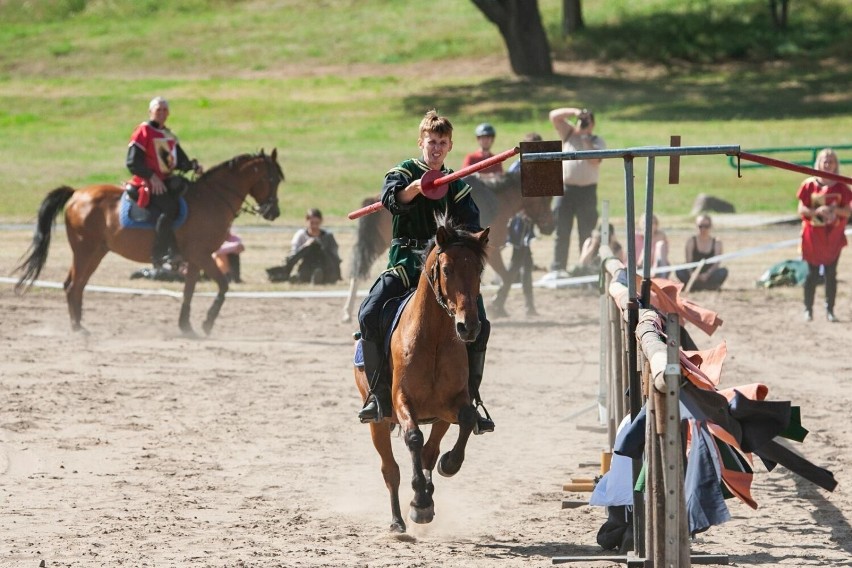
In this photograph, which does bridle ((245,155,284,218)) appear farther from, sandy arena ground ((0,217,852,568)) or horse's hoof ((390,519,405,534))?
horse's hoof ((390,519,405,534))

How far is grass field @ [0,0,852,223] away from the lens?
31391 mm

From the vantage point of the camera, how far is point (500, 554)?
7430mm

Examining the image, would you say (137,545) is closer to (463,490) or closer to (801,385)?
(463,490)

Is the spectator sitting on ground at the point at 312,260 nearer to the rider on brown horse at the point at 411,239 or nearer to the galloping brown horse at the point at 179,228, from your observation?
the galloping brown horse at the point at 179,228

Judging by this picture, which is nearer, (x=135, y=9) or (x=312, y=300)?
(x=312, y=300)

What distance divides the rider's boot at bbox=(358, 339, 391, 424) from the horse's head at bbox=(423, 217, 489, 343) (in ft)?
2.50

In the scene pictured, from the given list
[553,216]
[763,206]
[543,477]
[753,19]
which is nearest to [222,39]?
[753,19]

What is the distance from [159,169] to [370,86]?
28.6m

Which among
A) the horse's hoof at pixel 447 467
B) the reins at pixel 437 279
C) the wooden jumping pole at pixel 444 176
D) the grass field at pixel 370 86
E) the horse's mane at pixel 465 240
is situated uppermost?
the wooden jumping pole at pixel 444 176

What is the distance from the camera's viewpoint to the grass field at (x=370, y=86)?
→ 3139 centimetres

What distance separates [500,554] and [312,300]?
10.6m

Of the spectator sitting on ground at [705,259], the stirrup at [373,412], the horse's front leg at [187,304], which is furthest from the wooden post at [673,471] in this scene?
the spectator sitting on ground at [705,259]

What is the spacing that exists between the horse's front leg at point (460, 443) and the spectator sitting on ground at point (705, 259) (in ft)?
35.1

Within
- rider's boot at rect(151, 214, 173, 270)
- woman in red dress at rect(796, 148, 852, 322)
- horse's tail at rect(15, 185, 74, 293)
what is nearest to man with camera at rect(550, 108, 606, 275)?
woman in red dress at rect(796, 148, 852, 322)
